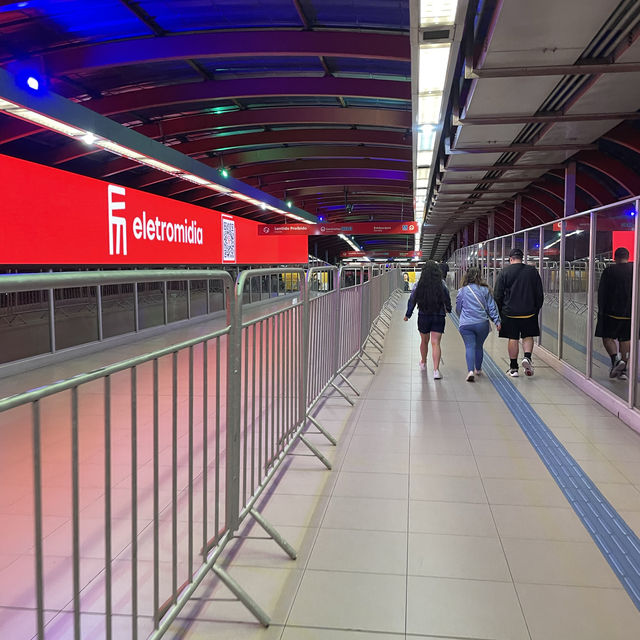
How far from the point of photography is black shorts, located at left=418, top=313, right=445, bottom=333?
24.2 ft

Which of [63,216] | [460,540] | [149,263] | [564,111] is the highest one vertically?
[564,111]

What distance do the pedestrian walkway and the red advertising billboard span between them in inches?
222

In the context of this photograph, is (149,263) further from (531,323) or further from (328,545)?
(328,545)

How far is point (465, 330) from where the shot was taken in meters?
7.03

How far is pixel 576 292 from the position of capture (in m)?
7.40

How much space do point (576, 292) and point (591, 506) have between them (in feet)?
15.1

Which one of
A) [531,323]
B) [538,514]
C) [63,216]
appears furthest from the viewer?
[63,216]

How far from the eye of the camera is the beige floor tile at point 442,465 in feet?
13.2

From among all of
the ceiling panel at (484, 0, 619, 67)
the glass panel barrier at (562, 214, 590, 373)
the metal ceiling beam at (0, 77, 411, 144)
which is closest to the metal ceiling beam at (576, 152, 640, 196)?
the glass panel barrier at (562, 214, 590, 373)

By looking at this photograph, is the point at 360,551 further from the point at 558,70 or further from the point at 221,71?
the point at 221,71

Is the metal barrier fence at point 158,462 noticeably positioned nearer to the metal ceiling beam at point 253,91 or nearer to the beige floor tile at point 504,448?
the beige floor tile at point 504,448

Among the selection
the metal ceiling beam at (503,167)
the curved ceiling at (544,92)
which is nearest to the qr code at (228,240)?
the curved ceiling at (544,92)

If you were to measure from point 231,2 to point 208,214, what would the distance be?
9395mm

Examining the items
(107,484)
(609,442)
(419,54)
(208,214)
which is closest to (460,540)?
(107,484)
